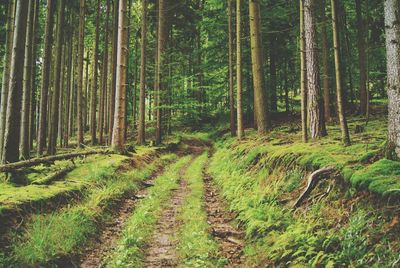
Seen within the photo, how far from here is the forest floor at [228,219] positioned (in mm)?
4535

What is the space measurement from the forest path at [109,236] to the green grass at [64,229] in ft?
0.65

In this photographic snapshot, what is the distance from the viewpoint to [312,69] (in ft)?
34.3

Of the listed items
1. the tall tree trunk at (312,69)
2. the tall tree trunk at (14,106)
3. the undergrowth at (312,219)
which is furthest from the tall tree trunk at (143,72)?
the undergrowth at (312,219)

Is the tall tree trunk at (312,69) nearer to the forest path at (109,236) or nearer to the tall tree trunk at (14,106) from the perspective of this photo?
the forest path at (109,236)

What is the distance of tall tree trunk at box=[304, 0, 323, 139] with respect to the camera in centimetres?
1035

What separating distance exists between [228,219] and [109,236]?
265cm

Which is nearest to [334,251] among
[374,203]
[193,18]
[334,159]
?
[374,203]

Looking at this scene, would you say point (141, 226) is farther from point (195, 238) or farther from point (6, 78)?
point (6, 78)

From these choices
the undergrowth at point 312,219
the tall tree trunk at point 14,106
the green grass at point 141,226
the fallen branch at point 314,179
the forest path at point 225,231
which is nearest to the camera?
the undergrowth at point 312,219

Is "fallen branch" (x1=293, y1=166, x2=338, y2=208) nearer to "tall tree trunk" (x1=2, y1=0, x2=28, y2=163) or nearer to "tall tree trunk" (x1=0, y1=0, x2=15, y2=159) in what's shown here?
"tall tree trunk" (x1=2, y1=0, x2=28, y2=163)

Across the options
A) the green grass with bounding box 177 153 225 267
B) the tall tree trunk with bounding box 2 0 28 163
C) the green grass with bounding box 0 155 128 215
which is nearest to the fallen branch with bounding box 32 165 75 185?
the green grass with bounding box 0 155 128 215

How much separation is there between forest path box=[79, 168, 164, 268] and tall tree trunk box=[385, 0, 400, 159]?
17.1 feet

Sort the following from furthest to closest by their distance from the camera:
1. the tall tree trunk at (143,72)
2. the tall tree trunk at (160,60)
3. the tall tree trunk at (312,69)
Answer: the tall tree trunk at (160,60)
the tall tree trunk at (143,72)
the tall tree trunk at (312,69)

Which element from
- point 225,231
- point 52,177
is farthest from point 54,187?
point 225,231
